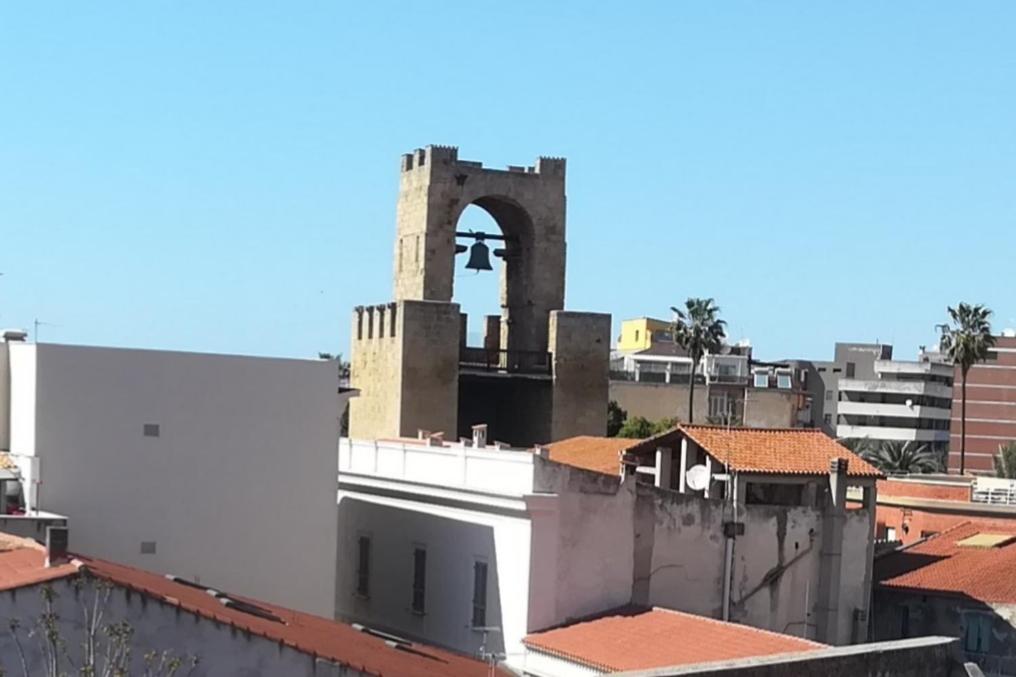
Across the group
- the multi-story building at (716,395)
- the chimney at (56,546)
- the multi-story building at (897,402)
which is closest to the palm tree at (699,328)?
the multi-story building at (716,395)

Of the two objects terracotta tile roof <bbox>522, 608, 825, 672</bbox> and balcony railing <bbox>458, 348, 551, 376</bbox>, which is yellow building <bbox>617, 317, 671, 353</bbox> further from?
terracotta tile roof <bbox>522, 608, 825, 672</bbox>

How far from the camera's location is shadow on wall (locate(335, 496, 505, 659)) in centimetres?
2620

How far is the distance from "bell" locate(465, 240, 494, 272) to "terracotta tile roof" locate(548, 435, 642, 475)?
1226 cm

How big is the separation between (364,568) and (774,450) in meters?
7.46

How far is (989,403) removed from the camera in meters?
93.6

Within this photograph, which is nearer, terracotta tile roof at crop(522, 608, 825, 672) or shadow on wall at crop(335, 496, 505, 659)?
terracotta tile roof at crop(522, 608, 825, 672)

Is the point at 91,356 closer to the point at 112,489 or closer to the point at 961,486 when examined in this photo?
the point at 112,489

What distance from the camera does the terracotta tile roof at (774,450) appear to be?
30188 mm

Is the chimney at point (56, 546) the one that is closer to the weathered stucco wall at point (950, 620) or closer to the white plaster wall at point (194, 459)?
the white plaster wall at point (194, 459)

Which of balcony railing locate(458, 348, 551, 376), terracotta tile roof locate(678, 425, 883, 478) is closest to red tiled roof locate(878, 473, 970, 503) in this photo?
balcony railing locate(458, 348, 551, 376)

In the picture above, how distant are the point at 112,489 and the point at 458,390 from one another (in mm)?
29419

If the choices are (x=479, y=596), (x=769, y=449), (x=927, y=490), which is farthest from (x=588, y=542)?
(x=927, y=490)

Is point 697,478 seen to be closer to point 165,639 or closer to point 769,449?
point 769,449

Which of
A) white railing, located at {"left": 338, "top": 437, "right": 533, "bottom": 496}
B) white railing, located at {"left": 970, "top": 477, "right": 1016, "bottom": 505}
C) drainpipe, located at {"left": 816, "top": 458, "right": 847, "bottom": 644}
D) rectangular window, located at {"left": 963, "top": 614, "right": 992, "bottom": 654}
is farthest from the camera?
white railing, located at {"left": 970, "top": 477, "right": 1016, "bottom": 505}
